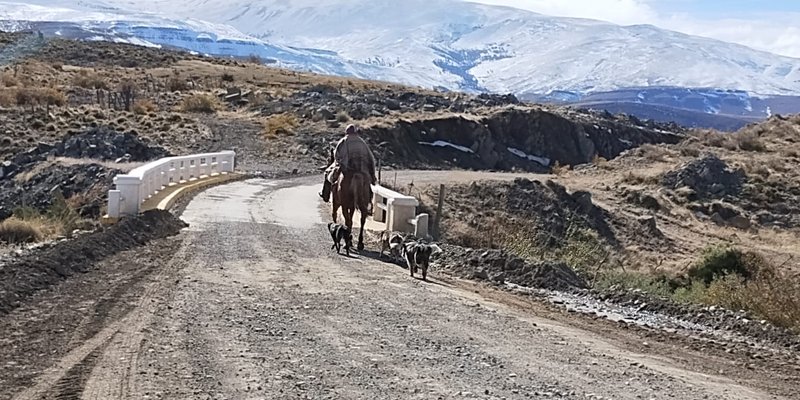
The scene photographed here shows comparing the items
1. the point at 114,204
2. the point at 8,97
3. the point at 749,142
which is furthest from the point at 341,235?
the point at 749,142

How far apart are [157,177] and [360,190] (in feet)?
30.9

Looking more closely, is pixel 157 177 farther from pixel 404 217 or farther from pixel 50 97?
pixel 50 97

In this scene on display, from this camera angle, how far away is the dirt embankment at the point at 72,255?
1183 cm

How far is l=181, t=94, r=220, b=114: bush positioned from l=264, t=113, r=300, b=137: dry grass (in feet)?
18.6

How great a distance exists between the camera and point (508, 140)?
60.1 m

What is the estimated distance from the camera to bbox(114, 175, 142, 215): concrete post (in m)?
20.5

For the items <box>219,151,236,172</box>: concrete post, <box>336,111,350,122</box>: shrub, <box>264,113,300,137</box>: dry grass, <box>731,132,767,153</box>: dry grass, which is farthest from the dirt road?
<box>731,132,767,153</box>: dry grass

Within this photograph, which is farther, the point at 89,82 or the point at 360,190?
the point at 89,82

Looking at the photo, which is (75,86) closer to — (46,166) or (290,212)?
(46,166)

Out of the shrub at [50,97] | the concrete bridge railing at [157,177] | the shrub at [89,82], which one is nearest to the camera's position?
the concrete bridge railing at [157,177]

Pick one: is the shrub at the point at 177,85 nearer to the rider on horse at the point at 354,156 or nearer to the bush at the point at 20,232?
the bush at the point at 20,232

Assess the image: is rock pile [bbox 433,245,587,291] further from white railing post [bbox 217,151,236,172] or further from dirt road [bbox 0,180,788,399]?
white railing post [bbox 217,151,236,172]

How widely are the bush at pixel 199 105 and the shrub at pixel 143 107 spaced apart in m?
1.84

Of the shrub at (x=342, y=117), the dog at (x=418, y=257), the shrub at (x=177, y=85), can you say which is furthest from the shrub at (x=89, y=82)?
the dog at (x=418, y=257)
